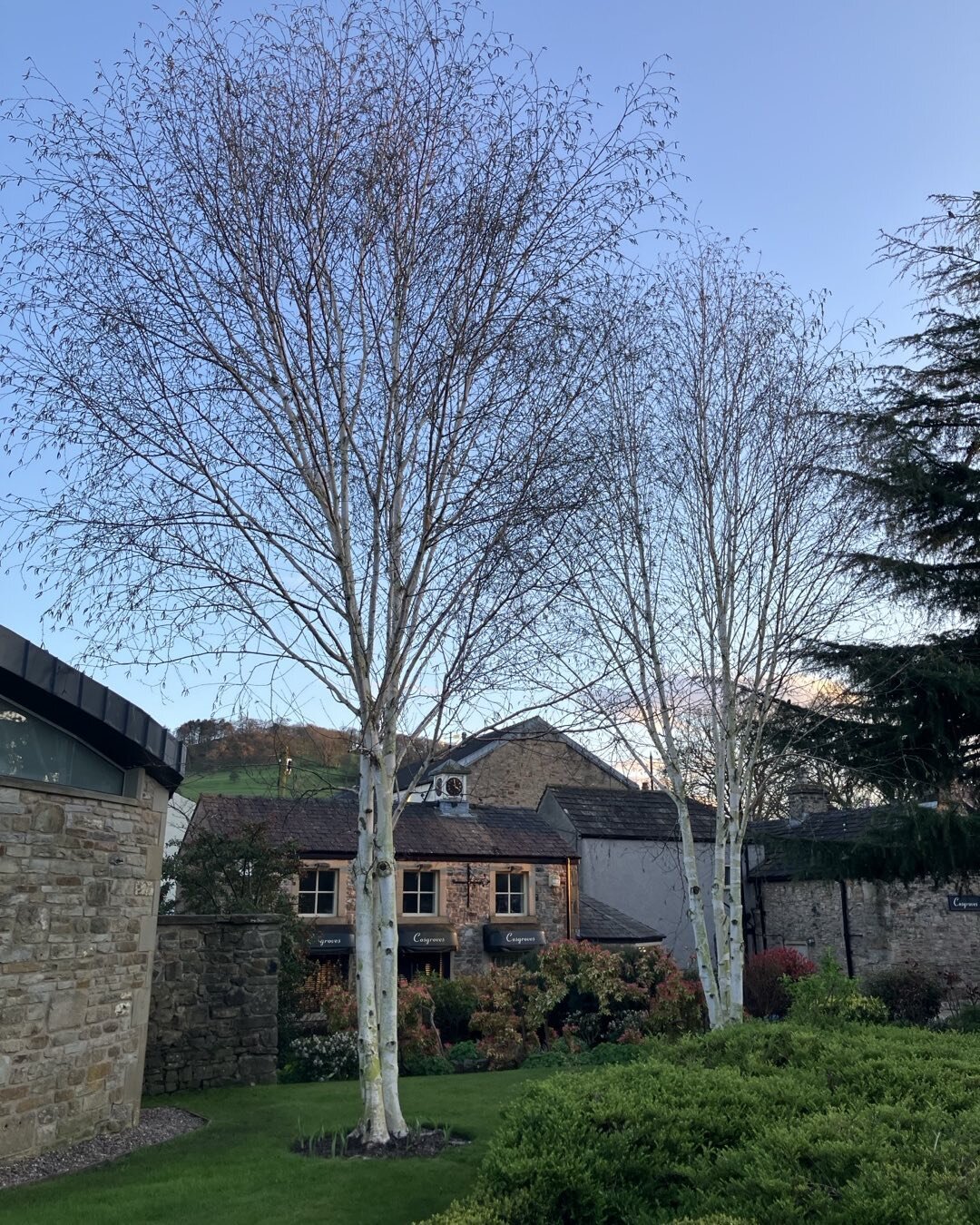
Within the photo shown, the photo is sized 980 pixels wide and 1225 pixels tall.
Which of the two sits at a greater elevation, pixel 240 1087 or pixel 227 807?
pixel 227 807

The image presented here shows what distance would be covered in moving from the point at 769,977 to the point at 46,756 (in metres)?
16.1

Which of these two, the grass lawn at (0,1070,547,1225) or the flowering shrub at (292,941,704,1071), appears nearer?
the grass lawn at (0,1070,547,1225)

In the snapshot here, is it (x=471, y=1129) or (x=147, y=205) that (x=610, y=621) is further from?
(x=147, y=205)

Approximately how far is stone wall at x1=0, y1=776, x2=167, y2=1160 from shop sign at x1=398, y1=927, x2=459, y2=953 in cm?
1257

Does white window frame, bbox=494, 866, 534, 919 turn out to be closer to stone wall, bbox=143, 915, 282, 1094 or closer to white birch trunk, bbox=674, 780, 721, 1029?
stone wall, bbox=143, 915, 282, 1094

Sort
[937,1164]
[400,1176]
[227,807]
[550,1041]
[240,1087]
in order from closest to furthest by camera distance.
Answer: [937,1164], [400,1176], [240,1087], [550,1041], [227,807]

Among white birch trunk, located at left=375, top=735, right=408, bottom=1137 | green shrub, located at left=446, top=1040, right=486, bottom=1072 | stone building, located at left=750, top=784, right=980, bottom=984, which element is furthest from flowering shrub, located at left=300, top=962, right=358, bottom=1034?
stone building, located at left=750, top=784, right=980, bottom=984

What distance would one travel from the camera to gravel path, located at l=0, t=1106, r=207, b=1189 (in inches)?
308

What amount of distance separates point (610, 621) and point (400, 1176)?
23.3 ft

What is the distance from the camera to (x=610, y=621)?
12680 mm

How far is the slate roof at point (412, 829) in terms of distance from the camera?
75.0ft

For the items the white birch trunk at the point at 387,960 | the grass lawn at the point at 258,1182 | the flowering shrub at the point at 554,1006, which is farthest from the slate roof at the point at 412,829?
the white birch trunk at the point at 387,960

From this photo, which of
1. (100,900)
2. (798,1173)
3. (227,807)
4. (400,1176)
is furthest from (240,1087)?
(227,807)

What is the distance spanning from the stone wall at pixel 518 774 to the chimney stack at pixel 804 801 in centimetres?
667
